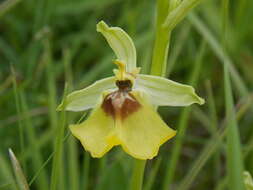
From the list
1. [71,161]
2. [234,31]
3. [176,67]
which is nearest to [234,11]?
[234,31]

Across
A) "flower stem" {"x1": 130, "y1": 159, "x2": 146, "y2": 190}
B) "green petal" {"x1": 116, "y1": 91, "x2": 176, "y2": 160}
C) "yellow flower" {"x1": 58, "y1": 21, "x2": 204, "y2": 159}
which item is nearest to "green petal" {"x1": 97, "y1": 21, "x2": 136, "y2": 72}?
"yellow flower" {"x1": 58, "y1": 21, "x2": 204, "y2": 159}

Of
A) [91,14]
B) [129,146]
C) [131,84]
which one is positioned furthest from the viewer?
[91,14]

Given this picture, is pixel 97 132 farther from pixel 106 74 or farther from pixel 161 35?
pixel 106 74

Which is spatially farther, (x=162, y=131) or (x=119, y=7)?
(x=119, y=7)

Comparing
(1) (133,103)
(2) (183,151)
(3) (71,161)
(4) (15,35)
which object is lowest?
(2) (183,151)

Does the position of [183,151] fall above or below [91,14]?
below

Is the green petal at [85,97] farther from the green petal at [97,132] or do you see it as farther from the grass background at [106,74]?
the grass background at [106,74]

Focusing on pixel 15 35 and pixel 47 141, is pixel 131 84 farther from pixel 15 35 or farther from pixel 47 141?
pixel 15 35

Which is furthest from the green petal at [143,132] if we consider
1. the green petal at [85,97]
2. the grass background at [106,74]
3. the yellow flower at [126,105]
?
the grass background at [106,74]

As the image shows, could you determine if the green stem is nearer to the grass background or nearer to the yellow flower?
the yellow flower
